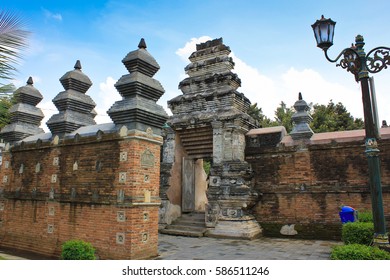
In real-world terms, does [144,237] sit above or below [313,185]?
below

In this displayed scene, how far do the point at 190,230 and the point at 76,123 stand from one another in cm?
626

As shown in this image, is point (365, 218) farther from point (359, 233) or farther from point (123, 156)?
point (123, 156)

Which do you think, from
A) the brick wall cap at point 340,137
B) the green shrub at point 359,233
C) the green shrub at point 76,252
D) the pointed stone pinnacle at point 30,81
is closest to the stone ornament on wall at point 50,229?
the green shrub at point 76,252

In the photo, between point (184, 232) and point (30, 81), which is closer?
point (30, 81)

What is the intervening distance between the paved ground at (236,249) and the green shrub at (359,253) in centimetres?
254

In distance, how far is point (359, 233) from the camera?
790cm

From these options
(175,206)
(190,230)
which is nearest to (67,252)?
(190,230)

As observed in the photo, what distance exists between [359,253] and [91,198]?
18.9ft

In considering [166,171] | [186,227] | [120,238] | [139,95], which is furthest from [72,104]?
[186,227]

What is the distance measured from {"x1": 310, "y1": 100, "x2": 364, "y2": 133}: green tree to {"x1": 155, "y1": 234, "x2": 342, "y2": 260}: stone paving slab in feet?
50.5

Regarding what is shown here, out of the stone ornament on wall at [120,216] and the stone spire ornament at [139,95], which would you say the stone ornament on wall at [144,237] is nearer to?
the stone ornament on wall at [120,216]

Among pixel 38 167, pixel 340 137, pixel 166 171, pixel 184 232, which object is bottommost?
pixel 184 232

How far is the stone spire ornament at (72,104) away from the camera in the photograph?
8.81 metres

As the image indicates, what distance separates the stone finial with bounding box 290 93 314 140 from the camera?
1220 cm
